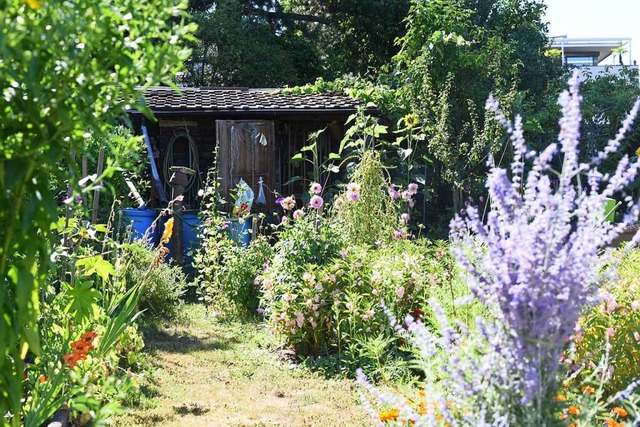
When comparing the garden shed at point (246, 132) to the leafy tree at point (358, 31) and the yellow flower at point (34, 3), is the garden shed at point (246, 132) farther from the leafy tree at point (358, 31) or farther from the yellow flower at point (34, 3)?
the yellow flower at point (34, 3)

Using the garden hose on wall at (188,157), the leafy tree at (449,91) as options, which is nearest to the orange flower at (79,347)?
the leafy tree at (449,91)

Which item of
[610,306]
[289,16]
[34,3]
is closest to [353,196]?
[610,306]

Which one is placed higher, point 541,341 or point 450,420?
point 541,341

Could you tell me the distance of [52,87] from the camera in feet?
5.63

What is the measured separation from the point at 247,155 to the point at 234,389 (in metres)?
5.66

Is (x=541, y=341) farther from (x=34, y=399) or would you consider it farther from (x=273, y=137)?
(x=273, y=137)

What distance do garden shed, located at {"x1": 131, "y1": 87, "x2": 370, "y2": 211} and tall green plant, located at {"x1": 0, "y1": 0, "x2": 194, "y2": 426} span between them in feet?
26.8

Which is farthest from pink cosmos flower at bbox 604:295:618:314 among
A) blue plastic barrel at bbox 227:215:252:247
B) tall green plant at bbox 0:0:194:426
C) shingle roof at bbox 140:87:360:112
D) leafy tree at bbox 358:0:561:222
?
shingle roof at bbox 140:87:360:112

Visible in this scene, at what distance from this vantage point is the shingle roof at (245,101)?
34.7 feet

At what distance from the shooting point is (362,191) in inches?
273

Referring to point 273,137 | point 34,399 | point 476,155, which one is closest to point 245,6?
point 273,137

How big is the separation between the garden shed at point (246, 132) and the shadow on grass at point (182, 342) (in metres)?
3.94

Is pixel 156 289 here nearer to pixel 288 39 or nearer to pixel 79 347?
pixel 79 347

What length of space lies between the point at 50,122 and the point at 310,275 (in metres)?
3.68
